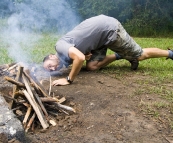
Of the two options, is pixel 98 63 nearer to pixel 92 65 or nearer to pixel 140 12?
pixel 92 65

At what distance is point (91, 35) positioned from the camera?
17.1ft

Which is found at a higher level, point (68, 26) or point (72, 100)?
point (72, 100)

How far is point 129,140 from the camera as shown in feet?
10.3

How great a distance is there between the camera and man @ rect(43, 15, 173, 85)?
15.8ft

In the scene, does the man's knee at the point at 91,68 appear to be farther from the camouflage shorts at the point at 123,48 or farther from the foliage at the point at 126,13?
the foliage at the point at 126,13

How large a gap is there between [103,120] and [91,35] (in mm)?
2077

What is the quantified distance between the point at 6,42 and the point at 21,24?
1.96 meters

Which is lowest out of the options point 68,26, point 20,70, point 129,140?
point 68,26

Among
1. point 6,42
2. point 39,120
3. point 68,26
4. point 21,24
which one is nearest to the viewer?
point 39,120

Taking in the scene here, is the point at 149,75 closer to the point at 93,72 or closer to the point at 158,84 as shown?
the point at 158,84

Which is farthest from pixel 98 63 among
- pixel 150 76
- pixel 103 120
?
pixel 103 120

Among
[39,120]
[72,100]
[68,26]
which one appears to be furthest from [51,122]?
[68,26]

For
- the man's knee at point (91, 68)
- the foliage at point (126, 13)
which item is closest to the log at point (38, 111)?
the man's knee at point (91, 68)

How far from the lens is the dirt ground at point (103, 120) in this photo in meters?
3.17
